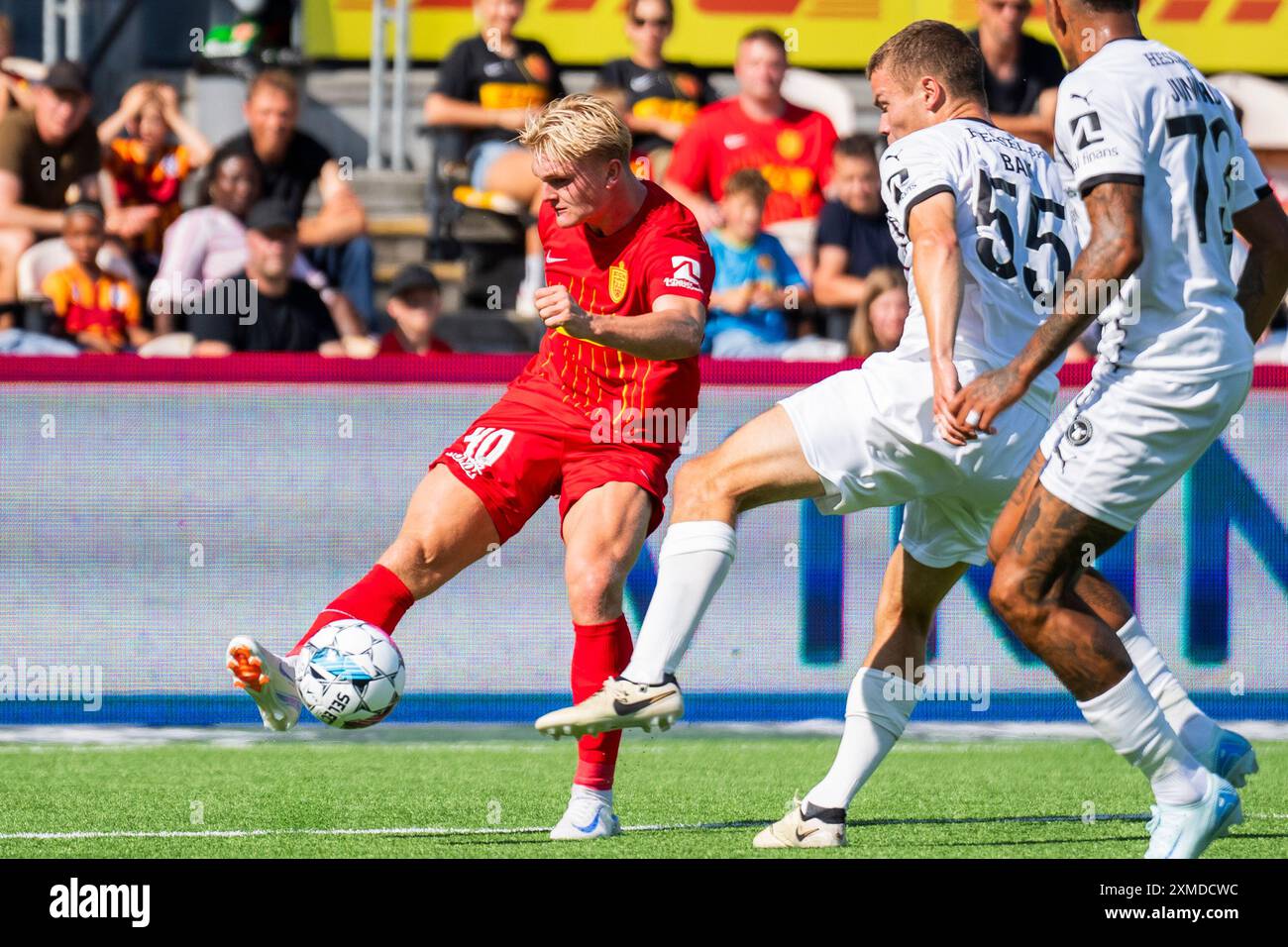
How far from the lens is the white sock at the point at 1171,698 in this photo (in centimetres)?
546

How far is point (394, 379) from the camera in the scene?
28.4 ft

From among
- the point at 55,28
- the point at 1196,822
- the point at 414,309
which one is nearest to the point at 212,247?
the point at 414,309

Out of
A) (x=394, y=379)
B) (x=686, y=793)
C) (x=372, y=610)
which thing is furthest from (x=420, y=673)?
(x=372, y=610)

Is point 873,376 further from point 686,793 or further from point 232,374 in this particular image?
point 232,374

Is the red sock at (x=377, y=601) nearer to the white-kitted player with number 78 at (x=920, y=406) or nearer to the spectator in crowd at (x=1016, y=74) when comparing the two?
the white-kitted player with number 78 at (x=920, y=406)

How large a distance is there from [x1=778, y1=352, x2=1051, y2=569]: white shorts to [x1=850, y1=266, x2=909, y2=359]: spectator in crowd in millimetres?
4042

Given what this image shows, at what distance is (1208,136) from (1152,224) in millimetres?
281

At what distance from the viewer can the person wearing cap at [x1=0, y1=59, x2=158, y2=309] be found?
11.0 m

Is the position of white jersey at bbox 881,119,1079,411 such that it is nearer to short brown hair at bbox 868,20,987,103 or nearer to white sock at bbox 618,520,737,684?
short brown hair at bbox 868,20,987,103

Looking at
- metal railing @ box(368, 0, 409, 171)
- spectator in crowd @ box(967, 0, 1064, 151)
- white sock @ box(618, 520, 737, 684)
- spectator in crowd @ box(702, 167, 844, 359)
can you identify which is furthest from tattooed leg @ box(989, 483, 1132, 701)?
metal railing @ box(368, 0, 409, 171)

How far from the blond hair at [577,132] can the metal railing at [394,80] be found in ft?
24.1

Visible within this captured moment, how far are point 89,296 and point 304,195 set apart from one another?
4.63 feet

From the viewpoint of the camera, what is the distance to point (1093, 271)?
483 cm

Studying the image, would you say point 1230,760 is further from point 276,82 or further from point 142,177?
point 142,177
